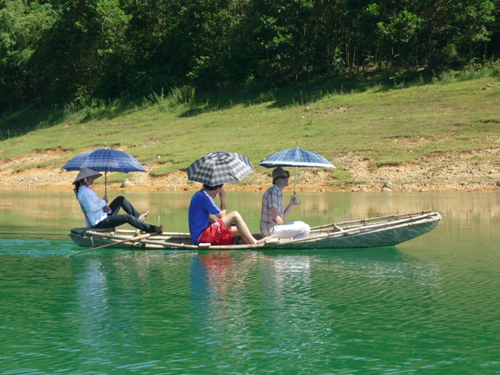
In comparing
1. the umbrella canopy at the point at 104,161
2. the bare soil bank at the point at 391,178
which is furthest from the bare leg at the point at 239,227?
the bare soil bank at the point at 391,178

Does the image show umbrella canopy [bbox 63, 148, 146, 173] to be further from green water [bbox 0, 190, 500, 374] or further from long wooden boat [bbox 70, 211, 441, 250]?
green water [bbox 0, 190, 500, 374]

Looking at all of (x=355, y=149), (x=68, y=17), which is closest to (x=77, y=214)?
(x=355, y=149)

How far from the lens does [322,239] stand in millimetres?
13273

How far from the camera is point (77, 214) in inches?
874

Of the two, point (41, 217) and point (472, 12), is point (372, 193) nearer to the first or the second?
point (41, 217)

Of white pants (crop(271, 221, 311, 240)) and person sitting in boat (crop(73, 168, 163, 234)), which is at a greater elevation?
person sitting in boat (crop(73, 168, 163, 234))

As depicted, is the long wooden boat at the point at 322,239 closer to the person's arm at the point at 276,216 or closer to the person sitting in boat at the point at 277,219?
the person sitting in boat at the point at 277,219

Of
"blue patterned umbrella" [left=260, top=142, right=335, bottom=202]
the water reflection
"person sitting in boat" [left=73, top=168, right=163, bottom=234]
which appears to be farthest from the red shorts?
the water reflection

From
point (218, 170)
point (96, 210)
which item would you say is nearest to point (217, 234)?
point (218, 170)

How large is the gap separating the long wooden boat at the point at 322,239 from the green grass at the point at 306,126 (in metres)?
17.0

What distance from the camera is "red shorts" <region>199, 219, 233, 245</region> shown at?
43.9 ft

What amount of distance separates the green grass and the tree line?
273 cm

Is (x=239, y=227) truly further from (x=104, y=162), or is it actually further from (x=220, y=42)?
(x=220, y=42)

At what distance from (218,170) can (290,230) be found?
71.2 inches
